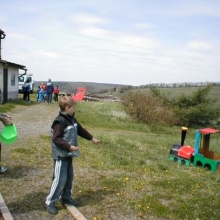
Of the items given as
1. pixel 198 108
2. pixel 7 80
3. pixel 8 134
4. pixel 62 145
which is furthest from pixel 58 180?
pixel 198 108

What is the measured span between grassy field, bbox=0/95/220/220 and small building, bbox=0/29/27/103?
44.7 feet

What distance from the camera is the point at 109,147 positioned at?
10.5 m

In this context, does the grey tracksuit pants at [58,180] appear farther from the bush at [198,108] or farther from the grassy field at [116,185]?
the bush at [198,108]

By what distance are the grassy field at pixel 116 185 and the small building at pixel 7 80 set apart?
13.6 m

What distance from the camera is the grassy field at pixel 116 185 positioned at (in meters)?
5.10

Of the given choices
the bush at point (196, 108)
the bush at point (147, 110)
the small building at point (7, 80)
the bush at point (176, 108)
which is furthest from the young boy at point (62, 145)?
the bush at point (196, 108)

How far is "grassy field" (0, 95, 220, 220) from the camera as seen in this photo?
201 inches

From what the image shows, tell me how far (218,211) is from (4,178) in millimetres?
4020

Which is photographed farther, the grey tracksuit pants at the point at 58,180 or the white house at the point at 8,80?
the white house at the point at 8,80

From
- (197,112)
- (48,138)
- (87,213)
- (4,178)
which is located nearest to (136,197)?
(87,213)

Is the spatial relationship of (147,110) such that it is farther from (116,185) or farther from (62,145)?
(62,145)

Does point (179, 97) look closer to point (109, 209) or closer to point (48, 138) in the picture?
point (48, 138)

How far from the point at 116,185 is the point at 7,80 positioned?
64.8 ft

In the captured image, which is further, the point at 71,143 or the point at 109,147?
the point at 109,147
